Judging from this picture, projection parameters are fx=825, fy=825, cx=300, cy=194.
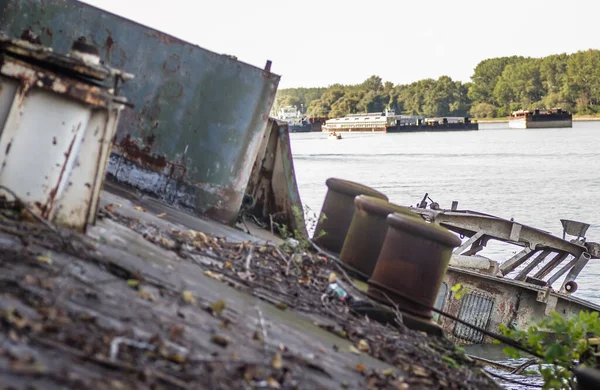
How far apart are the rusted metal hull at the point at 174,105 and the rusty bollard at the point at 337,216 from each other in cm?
132

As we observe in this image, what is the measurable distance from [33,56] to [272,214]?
6.09 m

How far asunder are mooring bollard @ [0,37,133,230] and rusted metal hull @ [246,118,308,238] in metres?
5.25

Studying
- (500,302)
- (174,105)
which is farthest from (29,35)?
(500,302)

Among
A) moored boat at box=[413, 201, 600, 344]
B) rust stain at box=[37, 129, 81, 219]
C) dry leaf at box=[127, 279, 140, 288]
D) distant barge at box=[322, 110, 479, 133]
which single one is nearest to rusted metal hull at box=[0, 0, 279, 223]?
rust stain at box=[37, 129, 81, 219]

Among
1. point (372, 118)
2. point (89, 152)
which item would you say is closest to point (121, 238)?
point (89, 152)

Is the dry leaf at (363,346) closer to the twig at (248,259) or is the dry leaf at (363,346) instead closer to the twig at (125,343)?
the twig at (248,259)

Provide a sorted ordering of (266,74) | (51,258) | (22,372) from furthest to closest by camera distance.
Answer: (266,74), (51,258), (22,372)

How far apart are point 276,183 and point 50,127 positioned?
5.89 m

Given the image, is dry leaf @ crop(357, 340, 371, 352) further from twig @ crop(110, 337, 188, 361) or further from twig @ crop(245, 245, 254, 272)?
twig @ crop(110, 337, 188, 361)

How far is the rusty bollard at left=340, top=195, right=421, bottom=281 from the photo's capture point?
9.06 m

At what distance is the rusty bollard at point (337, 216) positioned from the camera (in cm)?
1057

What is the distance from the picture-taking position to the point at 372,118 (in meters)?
186

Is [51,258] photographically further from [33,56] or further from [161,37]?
[161,37]

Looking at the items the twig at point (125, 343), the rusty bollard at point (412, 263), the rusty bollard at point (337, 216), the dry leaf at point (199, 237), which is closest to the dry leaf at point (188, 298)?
the twig at point (125, 343)
